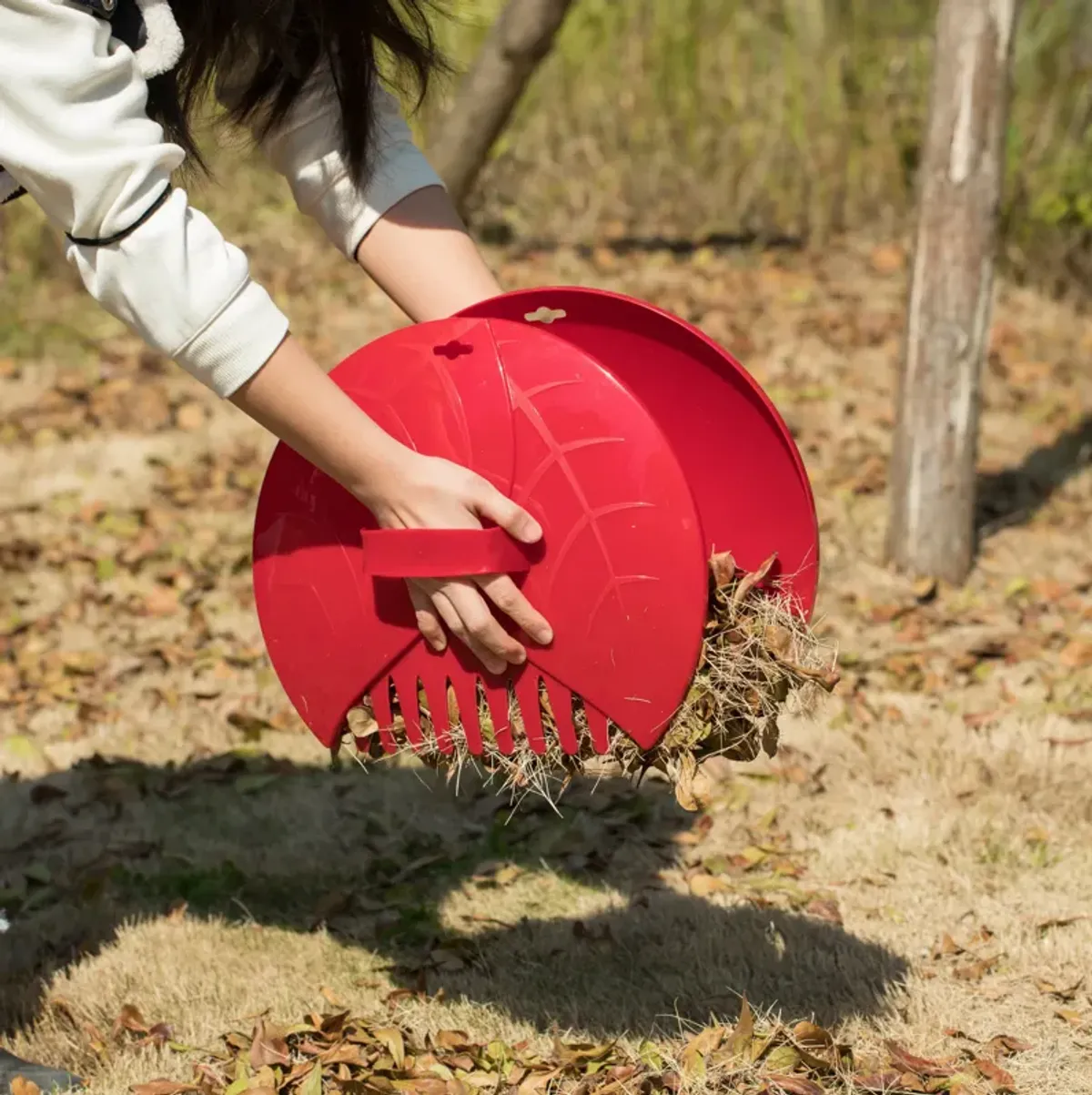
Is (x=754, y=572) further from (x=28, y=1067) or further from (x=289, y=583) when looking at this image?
(x=28, y=1067)

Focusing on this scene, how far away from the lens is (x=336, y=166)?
247cm

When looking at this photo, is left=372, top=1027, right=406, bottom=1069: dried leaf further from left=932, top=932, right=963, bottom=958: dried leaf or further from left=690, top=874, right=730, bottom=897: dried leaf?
left=932, top=932, right=963, bottom=958: dried leaf

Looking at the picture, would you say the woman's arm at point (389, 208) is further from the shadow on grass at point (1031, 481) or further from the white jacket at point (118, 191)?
the shadow on grass at point (1031, 481)

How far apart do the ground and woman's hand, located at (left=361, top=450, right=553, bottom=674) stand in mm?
619

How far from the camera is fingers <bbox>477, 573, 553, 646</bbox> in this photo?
202cm

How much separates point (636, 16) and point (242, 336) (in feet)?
25.4

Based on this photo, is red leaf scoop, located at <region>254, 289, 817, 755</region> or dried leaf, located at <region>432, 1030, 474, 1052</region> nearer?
red leaf scoop, located at <region>254, 289, 817, 755</region>

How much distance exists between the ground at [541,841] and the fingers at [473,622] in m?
0.61

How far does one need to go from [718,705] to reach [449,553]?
0.47 m

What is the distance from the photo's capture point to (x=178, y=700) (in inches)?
165

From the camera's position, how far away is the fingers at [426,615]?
2.09 metres

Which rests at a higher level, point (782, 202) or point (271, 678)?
point (782, 202)

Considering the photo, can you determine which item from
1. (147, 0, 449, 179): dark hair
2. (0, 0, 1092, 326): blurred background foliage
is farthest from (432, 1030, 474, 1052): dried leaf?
(0, 0, 1092, 326): blurred background foliage

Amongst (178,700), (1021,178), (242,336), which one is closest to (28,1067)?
(242,336)
